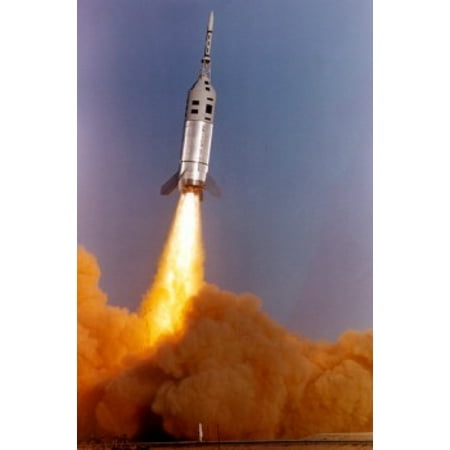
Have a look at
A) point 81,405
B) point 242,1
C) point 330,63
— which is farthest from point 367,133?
point 81,405

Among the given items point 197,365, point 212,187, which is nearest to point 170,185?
point 212,187

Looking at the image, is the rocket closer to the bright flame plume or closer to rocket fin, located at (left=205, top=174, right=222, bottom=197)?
rocket fin, located at (left=205, top=174, right=222, bottom=197)

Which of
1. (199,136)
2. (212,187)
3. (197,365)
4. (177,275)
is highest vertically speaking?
(199,136)

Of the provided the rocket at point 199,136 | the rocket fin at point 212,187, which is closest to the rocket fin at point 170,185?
the rocket at point 199,136

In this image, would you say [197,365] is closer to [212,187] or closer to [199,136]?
[212,187]

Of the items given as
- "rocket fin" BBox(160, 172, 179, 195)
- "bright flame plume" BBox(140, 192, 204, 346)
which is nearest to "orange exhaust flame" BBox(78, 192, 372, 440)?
"bright flame plume" BBox(140, 192, 204, 346)
